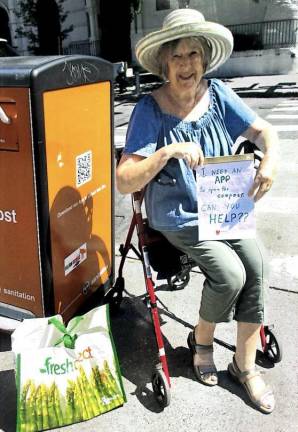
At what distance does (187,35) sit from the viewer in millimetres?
2115

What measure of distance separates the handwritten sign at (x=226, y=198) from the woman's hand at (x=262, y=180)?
0.02 m

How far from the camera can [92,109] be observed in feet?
8.10

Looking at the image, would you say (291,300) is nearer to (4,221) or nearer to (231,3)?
(4,221)

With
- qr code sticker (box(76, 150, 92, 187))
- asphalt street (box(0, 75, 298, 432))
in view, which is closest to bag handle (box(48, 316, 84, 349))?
asphalt street (box(0, 75, 298, 432))

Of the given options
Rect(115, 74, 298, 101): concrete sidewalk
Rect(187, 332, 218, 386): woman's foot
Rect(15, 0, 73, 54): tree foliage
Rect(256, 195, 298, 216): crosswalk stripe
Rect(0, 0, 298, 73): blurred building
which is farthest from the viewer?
Rect(15, 0, 73, 54): tree foliage

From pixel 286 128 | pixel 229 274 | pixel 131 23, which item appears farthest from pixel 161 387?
pixel 131 23

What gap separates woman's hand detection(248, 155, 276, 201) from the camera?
2.14 metres

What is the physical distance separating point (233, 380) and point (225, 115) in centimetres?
137

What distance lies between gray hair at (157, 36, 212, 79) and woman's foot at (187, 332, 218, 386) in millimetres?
1417

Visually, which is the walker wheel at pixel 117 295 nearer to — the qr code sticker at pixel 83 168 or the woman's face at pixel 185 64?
the qr code sticker at pixel 83 168

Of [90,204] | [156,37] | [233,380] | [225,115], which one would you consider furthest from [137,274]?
[156,37]

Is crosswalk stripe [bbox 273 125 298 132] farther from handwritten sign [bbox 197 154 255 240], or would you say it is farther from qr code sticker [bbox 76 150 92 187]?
handwritten sign [bbox 197 154 255 240]

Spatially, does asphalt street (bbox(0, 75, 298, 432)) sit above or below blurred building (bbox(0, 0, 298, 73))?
below

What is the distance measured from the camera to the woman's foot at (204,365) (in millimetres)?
2349
